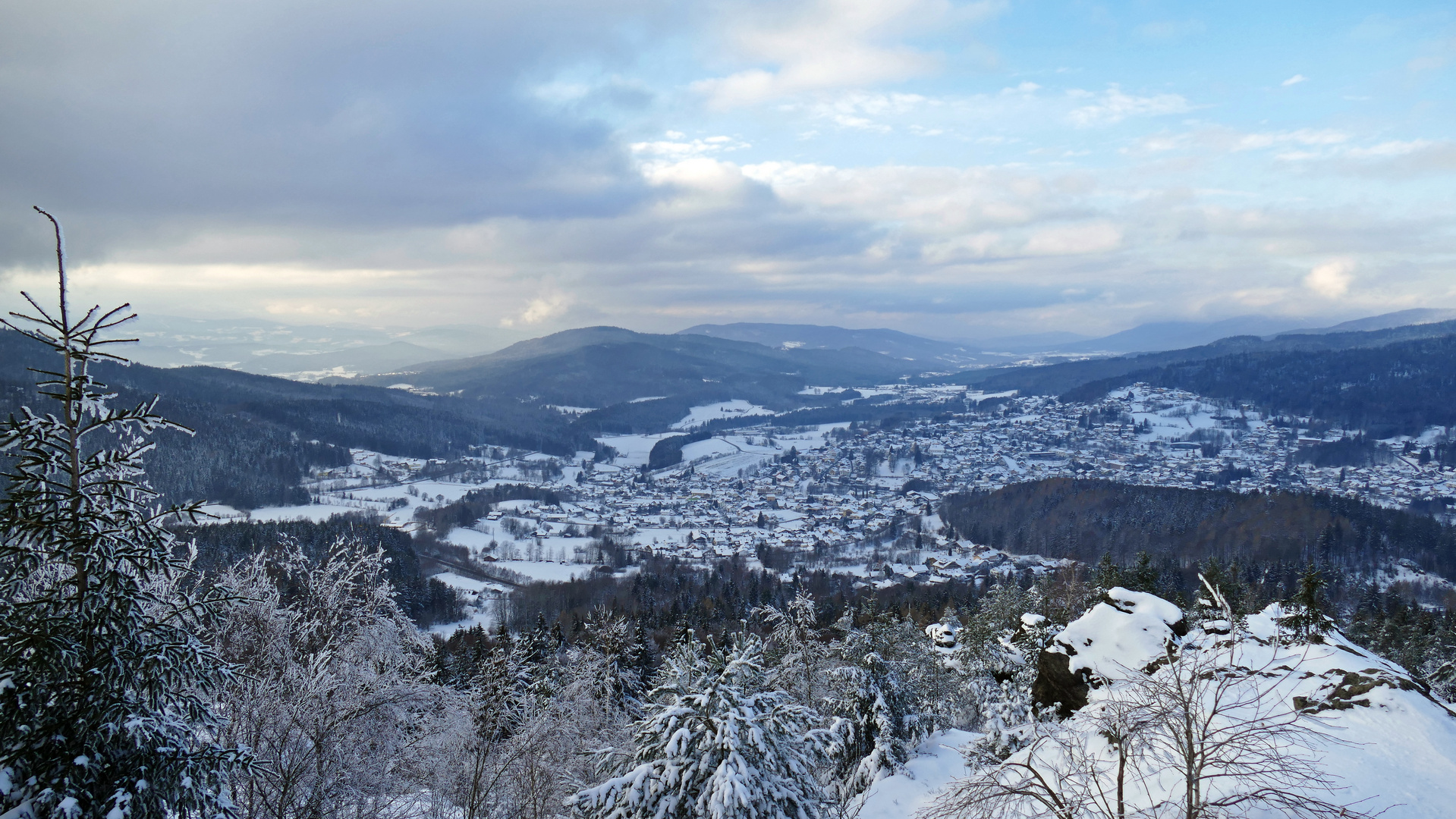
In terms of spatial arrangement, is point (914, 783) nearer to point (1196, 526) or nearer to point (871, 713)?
point (871, 713)

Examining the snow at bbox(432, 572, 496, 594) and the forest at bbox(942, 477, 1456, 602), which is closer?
the snow at bbox(432, 572, 496, 594)

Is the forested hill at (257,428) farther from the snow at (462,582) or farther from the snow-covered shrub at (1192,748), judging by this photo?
the snow-covered shrub at (1192,748)

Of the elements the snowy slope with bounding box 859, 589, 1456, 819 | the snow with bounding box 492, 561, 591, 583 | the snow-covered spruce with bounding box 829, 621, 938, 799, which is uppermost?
the snowy slope with bounding box 859, 589, 1456, 819

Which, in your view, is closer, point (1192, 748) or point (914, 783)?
point (1192, 748)

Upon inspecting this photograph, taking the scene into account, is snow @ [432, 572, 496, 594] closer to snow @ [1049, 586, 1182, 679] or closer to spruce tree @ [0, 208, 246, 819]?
snow @ [1049, 586, 1182, 679]

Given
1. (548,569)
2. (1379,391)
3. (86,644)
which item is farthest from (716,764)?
(1379,391)

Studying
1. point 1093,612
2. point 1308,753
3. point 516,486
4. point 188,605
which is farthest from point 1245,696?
point 516,486

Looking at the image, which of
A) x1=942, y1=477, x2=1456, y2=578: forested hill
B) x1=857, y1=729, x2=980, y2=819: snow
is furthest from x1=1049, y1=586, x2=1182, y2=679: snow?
x1=942, y1=477, x2=1456, y2=578: forested hill
